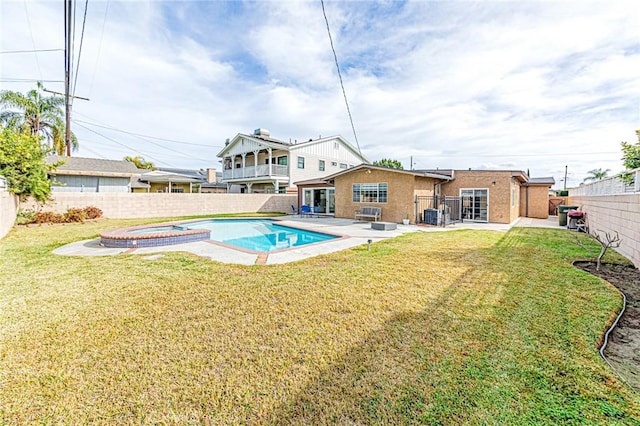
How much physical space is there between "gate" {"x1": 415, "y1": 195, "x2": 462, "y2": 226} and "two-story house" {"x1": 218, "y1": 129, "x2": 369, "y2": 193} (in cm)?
1385

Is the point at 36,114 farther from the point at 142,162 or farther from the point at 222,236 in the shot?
the point at 142,162

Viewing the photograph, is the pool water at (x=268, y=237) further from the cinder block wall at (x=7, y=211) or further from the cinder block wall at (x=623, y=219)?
the cinder block wall at (x=623, y=219)

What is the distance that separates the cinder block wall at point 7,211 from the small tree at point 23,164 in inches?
23.1

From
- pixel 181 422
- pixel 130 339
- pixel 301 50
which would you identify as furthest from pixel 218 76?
pixel 181 422

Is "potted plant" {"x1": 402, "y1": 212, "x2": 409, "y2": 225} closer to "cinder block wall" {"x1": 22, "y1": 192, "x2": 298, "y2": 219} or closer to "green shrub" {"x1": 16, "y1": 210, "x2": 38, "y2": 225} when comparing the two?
"cinder block wall" {"x1": 22, "y1": 192, "x2": 298, "y2": 219}

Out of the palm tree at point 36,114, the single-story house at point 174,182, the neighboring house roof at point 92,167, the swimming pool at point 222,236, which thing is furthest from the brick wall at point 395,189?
the palm tree at point 36,114

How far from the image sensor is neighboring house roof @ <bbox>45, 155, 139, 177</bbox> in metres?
21.8

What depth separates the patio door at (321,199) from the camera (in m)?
21.8

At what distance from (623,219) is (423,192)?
9.71 metres

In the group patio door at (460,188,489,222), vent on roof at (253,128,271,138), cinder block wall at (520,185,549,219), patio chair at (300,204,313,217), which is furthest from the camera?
vent on roof at (253,128,271,138)

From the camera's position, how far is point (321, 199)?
75.2 feet

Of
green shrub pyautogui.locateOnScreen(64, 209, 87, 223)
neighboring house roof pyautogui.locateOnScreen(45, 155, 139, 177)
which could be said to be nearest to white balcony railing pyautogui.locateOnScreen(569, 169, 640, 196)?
green shrub pyautogui.locateOnScreen(64, 209, 87, 223)

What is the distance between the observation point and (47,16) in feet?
29.5

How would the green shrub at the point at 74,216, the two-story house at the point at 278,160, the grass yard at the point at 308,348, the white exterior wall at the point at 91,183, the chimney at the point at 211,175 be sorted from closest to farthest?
the grass yard at the point at 308,348, the green shrub at the point at 74,216, the white exterior wall at the point at 91,183, the two-story house at the point at 278,160, the chimney at the point at 211,175
